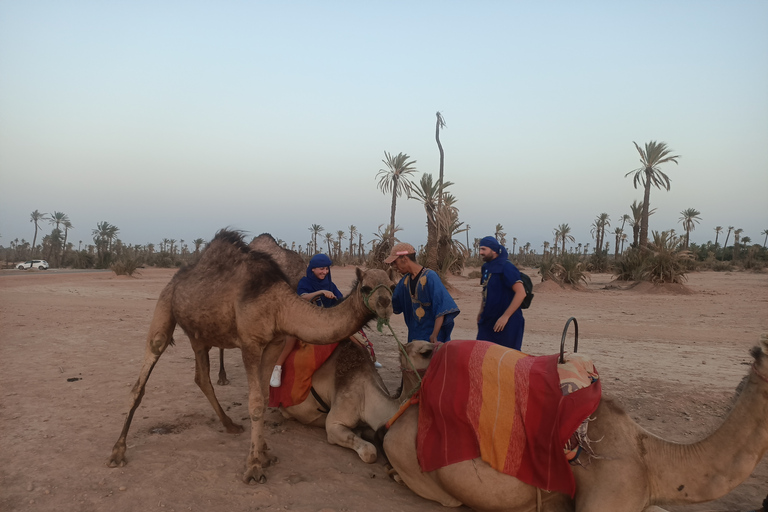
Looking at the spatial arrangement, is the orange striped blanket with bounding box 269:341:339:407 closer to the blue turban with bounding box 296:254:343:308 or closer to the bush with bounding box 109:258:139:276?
the blue turban with bounding box 296:254:343:308

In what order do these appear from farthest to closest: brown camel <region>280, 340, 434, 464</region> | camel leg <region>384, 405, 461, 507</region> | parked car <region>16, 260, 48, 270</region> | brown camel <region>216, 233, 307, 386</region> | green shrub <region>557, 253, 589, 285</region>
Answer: parked car <region>16, 260, 48, 270</region>
green shrub <region>557, 253, 589, 285</region>
brown camel <region>216, 233, 307, 386</region>
brown camel <region>280, 340, 434, 464</region>
camel leg <region>384, 405, 461, 507</region>

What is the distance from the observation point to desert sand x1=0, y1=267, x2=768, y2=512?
3.61 metres

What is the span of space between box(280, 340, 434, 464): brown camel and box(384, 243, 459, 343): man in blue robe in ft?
2.27

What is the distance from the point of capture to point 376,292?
11.9 feet

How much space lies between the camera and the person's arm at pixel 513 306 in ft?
16.9

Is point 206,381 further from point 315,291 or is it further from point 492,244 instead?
point 492,244

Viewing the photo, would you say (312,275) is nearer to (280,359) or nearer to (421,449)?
(280,359)

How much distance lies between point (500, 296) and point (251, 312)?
2.76m

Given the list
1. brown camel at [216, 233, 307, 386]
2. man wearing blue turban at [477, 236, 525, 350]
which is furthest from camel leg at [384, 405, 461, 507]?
brown camel at [216, 233, 307, 386]

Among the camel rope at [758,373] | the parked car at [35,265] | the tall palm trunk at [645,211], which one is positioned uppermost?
the tall palm trunk at [645,211]

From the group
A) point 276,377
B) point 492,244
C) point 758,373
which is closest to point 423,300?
point 492,244

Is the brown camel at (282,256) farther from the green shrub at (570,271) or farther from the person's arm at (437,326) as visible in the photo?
the green shrub at (570,271)

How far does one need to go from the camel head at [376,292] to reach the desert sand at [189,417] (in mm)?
1402

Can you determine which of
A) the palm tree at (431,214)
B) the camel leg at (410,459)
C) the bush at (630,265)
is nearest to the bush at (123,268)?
the palm tree at (431,214)
